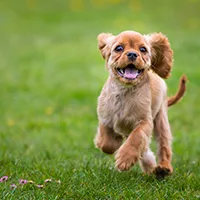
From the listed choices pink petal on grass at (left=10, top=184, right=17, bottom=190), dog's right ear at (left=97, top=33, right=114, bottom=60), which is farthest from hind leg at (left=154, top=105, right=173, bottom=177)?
pink petal on grass at (left=10, top=184, right=17, bottom=190)

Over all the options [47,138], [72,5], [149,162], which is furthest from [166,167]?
[72,5]

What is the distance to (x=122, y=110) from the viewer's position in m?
4.97

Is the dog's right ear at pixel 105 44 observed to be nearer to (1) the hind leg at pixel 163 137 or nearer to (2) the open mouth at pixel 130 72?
(2) the open mouth at pixel 130 72

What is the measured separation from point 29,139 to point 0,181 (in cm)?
353

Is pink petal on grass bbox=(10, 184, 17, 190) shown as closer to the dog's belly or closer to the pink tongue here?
the dog's belly

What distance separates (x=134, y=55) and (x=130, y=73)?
201mm

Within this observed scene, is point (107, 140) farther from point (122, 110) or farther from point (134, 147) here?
point (134, 147)

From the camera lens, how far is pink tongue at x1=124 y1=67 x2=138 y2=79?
468 cm

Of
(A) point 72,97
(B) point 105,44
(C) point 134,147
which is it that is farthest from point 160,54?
(A) point 72,97

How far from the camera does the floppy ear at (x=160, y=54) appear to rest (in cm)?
512

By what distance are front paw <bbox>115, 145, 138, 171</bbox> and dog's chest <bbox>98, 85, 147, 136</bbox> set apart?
360 mm

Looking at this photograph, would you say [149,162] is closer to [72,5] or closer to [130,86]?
[130,86]

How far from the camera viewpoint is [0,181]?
4.66 m

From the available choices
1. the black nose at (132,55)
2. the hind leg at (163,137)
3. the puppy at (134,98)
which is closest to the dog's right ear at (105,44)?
the puppy at (134,98)
